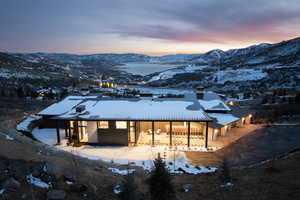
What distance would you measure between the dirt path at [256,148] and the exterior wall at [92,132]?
8.34 meters

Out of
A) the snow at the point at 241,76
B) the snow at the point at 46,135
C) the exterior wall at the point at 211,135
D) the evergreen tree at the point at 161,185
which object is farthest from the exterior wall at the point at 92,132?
the snow at the point at 241,76

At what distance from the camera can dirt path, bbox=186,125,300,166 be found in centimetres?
1346

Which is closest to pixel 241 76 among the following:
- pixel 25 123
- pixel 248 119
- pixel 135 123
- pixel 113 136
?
pixel 248 119

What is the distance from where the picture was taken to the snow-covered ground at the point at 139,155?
39.7 feet

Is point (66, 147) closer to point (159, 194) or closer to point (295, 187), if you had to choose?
point (159, 194)

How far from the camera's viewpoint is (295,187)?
7.30 metres

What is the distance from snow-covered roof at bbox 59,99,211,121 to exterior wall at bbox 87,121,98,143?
A: 72cm

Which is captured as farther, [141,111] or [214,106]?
[214,106]

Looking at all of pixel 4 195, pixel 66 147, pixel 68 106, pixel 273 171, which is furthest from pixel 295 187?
pixel 68 106

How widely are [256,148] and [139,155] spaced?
9.44 metres

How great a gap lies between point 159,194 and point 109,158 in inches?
362

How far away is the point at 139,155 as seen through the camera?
14.7m

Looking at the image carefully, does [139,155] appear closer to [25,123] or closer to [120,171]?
[120,171]

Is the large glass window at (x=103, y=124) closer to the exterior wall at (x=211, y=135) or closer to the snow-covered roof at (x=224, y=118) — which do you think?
the exterior wall at (x=211, y=135)
